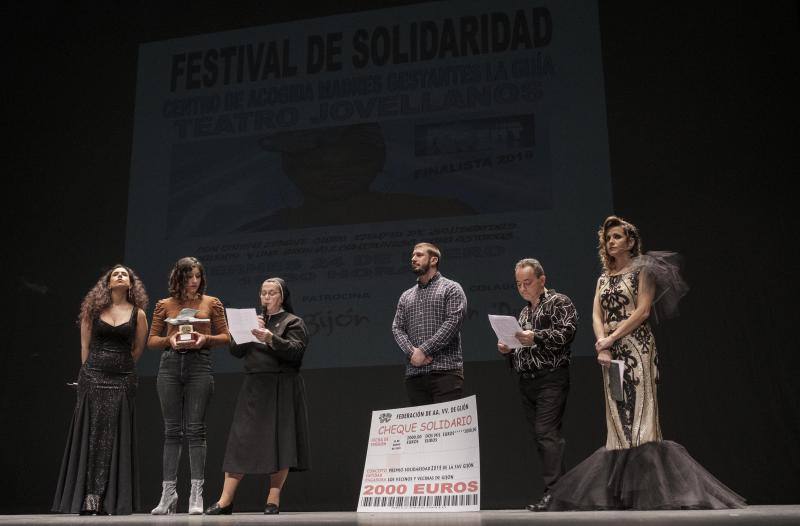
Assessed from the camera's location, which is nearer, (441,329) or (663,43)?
(441,329)

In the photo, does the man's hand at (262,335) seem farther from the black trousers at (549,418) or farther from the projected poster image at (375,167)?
the projected poster image at (375,167)

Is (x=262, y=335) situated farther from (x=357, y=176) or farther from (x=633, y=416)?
(x=357, y=176)

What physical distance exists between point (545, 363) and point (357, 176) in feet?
6.80

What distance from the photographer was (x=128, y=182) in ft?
18.3

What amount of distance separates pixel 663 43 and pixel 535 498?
2.80 meters

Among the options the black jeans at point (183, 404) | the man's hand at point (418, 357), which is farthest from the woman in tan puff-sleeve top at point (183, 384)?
the man's hand at point (418, 357)

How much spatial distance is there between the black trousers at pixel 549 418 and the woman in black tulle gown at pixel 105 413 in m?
1.85

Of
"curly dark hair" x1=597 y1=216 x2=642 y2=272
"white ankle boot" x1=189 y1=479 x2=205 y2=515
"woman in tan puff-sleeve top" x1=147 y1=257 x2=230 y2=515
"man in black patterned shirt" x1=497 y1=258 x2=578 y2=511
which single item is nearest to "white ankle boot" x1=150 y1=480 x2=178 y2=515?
"woman in tan puff-sleeve top" x1=147 y1=257 x2=230 y2=515

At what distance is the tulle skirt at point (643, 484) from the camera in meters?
2.88

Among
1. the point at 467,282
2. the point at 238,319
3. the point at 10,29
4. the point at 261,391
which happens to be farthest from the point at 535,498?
the point at 10,29

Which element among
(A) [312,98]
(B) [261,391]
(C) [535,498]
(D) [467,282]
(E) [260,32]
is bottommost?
(C) [535,498]

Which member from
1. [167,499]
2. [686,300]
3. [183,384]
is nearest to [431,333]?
[183,384]

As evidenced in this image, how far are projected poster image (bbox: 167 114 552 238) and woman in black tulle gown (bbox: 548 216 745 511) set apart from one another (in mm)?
1403

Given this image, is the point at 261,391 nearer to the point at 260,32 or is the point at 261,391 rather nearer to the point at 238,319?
the point at 238,319
